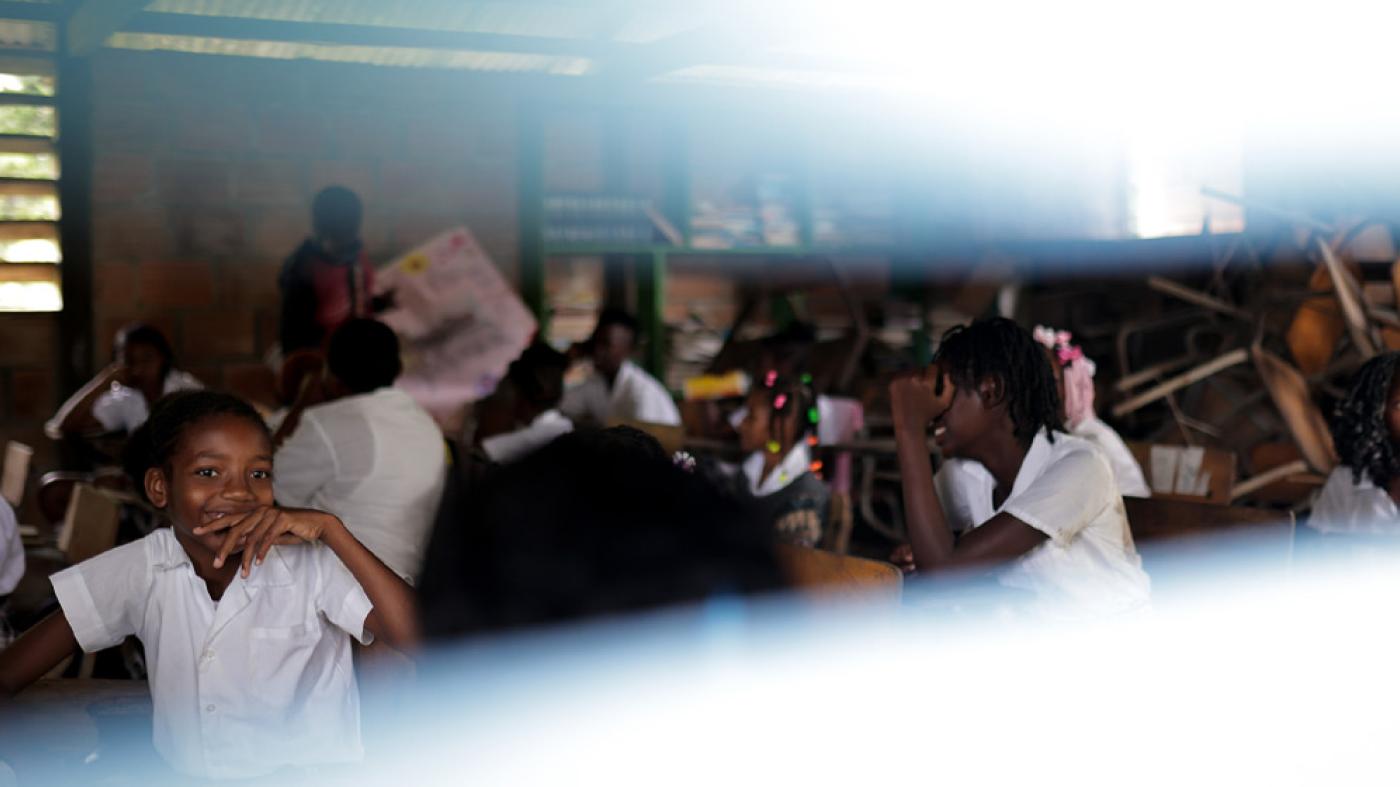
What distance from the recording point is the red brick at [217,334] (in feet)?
21.6

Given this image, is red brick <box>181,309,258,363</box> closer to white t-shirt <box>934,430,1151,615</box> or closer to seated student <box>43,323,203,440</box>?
seated student <box>43,323,203,440</box>

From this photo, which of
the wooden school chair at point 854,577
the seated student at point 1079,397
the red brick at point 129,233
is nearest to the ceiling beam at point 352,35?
the red brick at point 129,233

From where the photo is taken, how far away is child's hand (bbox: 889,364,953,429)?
258 cm

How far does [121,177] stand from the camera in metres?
6.37

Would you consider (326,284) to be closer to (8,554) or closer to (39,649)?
(8,554)

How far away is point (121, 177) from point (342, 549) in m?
5.20

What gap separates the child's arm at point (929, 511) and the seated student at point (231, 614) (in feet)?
3.44

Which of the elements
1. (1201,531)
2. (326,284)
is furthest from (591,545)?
(326,284)

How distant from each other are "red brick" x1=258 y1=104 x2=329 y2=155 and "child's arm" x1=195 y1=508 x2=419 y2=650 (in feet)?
17.1

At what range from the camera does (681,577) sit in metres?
0.69

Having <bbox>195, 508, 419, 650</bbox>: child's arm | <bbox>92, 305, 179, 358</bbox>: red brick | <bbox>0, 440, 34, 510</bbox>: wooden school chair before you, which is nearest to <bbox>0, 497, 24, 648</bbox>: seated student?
<bbox>195, 508, 419, 650</bbox>: child's arm

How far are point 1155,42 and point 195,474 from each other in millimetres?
5455

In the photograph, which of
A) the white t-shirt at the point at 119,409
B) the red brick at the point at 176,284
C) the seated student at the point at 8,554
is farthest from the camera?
the red brick at the point at 176,284

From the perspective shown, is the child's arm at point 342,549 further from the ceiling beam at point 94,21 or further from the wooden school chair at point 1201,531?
the ceiling beam at point 94,21
